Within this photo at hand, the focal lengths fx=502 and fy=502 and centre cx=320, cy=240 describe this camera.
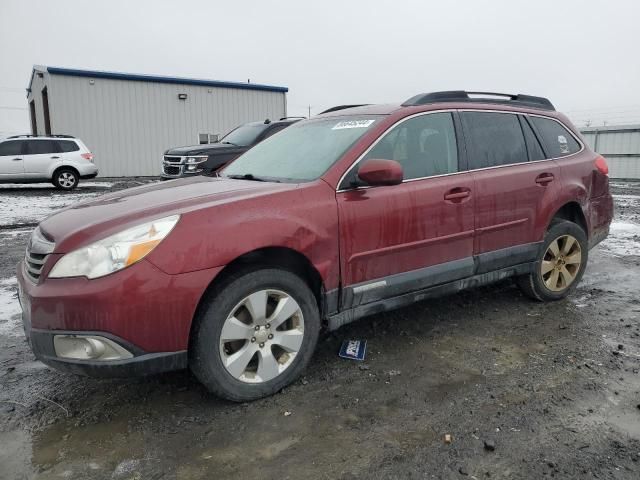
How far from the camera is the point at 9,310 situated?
4.34m

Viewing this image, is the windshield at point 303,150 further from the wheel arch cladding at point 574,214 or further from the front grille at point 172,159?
the front grille at point 172,159

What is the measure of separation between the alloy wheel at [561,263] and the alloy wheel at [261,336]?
245 cm

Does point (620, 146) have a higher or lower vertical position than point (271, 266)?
higher

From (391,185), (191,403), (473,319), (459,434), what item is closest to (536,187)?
(473,319)

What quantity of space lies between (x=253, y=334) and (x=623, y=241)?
6.19 m

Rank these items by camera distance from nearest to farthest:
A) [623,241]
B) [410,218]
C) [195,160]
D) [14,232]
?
[410,218] < [623,241] < [14,232] < [195,160]

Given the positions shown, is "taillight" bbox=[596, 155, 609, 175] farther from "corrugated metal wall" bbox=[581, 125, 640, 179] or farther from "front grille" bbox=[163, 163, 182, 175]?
"corrugated metal wall" bbox=[581, 125, 640, 179]

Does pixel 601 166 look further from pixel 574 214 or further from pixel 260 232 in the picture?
pixel 260 232

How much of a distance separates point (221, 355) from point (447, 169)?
6.65ft

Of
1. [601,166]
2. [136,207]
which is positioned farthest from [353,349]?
[601,166]

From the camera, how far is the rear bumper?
7.88ft

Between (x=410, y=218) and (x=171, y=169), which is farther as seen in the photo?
(x=171, y=169)

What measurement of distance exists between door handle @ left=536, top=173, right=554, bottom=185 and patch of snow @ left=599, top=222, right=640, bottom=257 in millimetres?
2746

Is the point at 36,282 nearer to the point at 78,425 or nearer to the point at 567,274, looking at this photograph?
the point at 78,425
